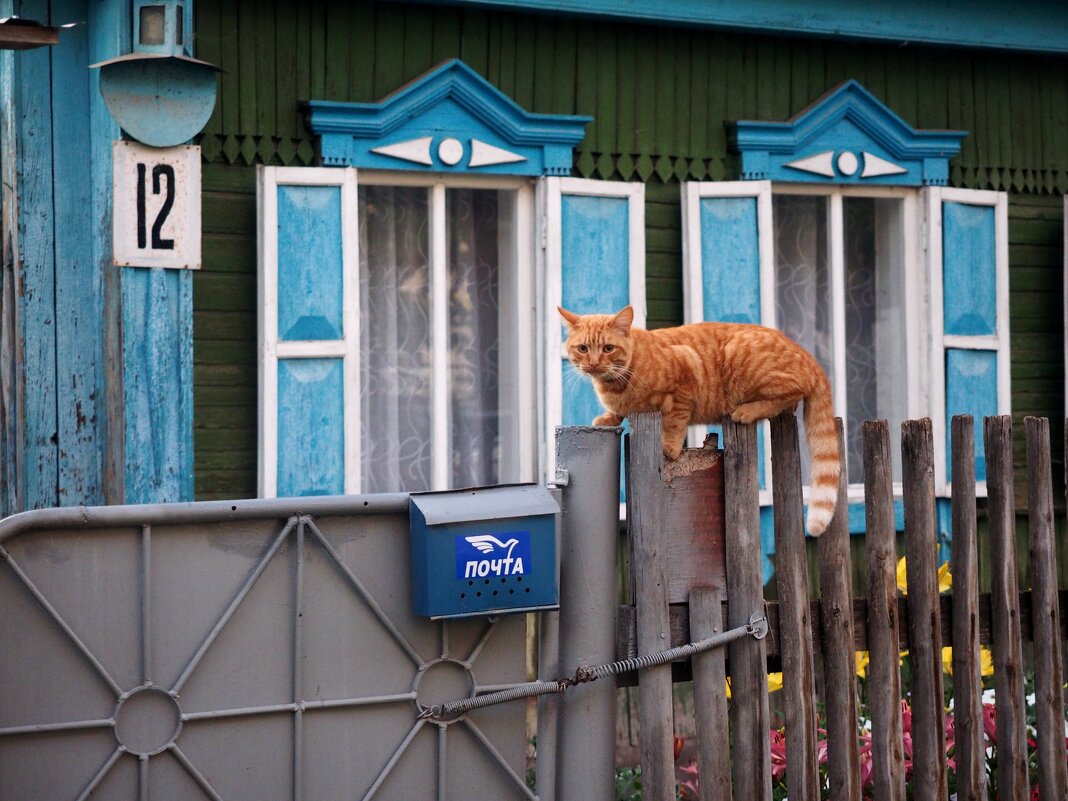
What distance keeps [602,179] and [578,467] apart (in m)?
3.73

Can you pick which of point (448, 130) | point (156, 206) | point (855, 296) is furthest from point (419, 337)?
point (855, 296)

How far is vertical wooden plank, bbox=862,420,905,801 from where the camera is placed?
379cm

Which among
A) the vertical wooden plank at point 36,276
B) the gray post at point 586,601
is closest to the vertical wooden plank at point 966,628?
the gray post at point 586,601

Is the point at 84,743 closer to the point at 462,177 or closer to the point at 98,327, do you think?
the point at 98,327

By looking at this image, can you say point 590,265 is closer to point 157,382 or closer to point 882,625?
point 157,382

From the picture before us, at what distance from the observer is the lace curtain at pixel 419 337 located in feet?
22.5

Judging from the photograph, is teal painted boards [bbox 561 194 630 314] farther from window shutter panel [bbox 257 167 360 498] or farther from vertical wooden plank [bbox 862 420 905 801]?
vertical wooden plank [bbox 862 420 905 801]

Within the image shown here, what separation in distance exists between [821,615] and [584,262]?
11.0 feet

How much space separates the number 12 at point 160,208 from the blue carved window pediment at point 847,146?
2.92 metres

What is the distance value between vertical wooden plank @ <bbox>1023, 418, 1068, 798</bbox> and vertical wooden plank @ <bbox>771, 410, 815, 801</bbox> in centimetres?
80

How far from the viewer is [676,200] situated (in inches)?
287

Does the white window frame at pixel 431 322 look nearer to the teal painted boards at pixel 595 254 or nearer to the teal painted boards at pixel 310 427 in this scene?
the teal painted boards at pixel 310 427

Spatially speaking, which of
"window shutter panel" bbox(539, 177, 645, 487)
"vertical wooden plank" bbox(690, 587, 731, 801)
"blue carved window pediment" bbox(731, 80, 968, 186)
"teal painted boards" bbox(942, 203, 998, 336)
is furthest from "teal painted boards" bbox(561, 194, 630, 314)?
"vertical wooden plank" bbox(690, 587, 731, 801)

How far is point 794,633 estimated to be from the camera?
3725 millimetres
